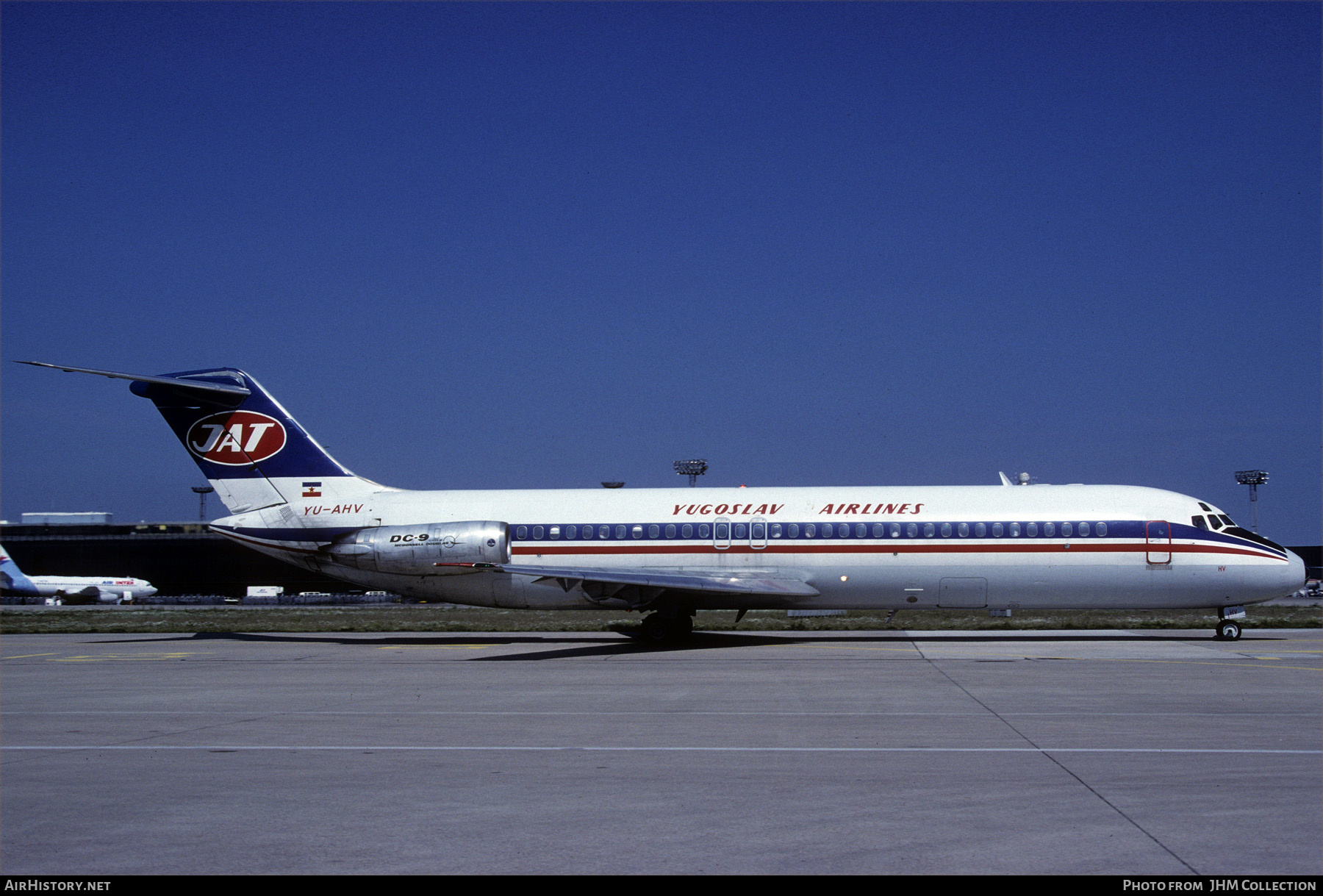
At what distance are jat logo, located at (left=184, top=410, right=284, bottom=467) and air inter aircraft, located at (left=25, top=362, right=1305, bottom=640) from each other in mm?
40

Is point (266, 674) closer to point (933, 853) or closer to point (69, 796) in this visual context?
point (69, 796)

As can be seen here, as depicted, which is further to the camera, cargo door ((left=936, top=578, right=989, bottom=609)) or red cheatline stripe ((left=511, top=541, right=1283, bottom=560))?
cargo door ((left=936, top=578, right=989, bottom=609))

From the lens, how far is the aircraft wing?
24.1 m

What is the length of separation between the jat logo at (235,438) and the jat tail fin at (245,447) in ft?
0.07

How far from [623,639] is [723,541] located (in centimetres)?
404

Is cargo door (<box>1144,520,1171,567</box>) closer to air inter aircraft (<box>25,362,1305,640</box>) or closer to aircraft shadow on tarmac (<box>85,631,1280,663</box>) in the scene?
air inter aircraft (<box>25,362,1305,640</box>)

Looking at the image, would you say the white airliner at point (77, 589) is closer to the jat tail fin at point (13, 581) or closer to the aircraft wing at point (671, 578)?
the jat tail fin at point (13, 581)

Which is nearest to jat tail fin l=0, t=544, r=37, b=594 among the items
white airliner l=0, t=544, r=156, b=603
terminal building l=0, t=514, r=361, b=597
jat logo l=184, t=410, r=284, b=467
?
white airliner l=0, t=544, r=156, b=603

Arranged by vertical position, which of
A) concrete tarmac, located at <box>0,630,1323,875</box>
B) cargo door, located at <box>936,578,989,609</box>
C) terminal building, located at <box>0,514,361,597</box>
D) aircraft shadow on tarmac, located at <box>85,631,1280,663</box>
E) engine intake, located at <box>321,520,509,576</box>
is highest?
terminal building, located at <box>0,514,361,597</box>

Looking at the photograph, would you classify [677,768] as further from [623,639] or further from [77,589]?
[77,589]

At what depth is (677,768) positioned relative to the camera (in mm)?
10383

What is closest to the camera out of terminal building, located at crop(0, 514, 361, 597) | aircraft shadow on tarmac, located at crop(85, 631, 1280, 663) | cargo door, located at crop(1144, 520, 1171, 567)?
aircraft shadow on tarmac, located at crop(85, 631, 1280, 663)

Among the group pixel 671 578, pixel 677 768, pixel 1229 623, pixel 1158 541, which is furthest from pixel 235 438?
pixel 1229 623
